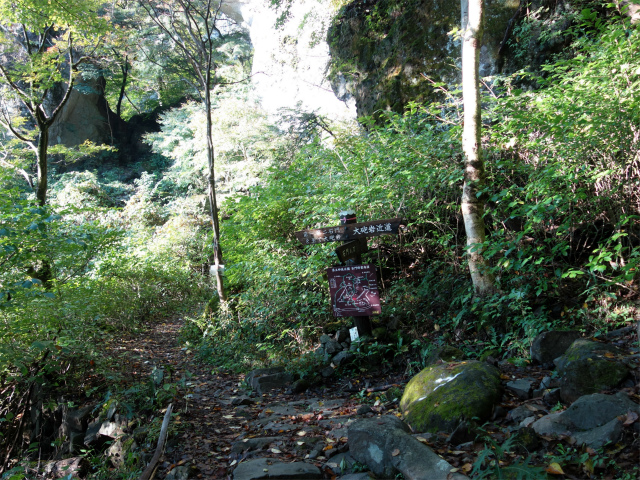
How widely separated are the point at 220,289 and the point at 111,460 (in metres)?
4.45

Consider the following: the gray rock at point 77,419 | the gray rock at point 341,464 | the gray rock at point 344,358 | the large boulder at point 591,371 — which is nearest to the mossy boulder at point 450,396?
the large boulder at point 591,371

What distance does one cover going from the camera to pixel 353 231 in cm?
517

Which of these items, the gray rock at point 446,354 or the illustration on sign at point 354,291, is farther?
the illustration on sign at point 354,291

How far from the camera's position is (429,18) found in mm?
10008

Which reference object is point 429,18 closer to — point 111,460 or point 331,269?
point 331,269

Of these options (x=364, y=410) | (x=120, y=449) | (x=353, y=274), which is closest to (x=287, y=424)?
(x=364, y=410)

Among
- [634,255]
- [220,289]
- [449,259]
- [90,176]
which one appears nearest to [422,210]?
[449,259]

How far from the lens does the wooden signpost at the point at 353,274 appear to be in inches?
204

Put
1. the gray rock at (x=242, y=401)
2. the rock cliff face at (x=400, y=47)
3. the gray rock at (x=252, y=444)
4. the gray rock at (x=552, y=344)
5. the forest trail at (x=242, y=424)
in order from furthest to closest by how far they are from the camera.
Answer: the rock cliff face at (x=400, y=47) → the gray rock at (x=242, y=401) → the gray rock at (x=552, y=344) → the gray rock at (x=252, y=444) → the forest trail at (x=242, y=424)

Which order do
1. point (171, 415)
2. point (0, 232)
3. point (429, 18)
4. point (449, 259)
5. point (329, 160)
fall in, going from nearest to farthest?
point (0, 232), point (171, 415), point (449, 259), point (329, 160), point (429, 18)

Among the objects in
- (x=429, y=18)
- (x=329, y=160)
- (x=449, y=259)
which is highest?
(x=429, y=18)

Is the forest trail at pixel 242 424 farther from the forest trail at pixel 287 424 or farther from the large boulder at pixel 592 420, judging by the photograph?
the large boulder at pixel 592 420

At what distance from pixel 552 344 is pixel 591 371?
82 cm

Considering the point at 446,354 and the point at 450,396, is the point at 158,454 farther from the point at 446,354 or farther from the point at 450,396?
the point at 446,354
